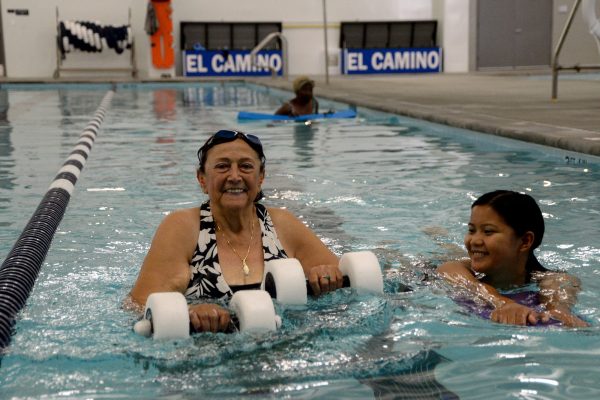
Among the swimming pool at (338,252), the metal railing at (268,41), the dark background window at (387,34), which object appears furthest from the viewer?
the dark background window at (387,34)

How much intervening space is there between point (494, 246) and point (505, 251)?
0.18ft

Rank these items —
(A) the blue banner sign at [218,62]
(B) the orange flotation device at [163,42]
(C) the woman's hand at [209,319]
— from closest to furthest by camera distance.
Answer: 1. (C) the woman's hand at [209,319]
2. (B) the orange flotation device at [163,42]
3. (A) the blue banner sign at [218,62]

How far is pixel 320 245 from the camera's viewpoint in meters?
3.69

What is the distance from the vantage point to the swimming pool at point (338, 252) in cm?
263

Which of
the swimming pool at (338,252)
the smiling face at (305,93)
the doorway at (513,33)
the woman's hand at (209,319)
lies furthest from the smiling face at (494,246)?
the doorway at (513,33)

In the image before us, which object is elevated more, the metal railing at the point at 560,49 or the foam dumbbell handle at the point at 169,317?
the metal railing at the point at 560,49

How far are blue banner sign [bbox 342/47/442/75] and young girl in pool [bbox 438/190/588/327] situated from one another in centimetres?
2242

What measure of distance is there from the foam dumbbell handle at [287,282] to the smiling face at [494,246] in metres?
0.76

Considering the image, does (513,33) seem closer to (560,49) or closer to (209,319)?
(560,49)

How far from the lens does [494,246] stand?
3521 mm

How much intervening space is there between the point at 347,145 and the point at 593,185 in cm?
352

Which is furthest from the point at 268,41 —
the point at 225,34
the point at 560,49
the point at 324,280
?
the point at 324,280

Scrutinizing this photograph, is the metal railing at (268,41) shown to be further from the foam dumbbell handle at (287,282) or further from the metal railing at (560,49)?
the foam dumbbell handle at (287,282)

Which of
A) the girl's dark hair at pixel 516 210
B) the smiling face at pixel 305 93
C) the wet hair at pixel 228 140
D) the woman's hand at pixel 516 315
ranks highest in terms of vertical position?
the wet hair at pixel 228 140
